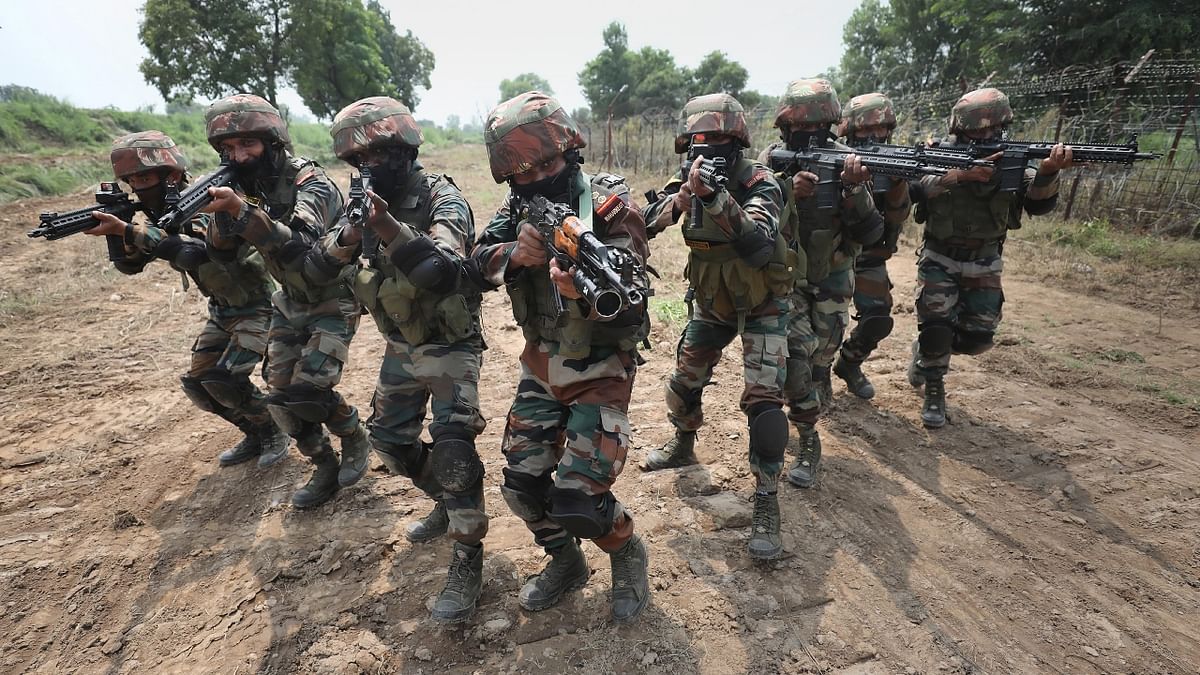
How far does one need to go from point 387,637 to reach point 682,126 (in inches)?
Answer: 124

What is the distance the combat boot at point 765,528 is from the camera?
326 cm

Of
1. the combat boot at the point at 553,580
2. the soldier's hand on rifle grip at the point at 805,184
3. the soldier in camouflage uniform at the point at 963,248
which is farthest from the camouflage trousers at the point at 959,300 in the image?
the combat boot at the point at 553,580

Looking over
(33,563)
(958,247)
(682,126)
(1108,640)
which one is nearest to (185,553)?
(33,563)

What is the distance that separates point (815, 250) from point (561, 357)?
7.76ft

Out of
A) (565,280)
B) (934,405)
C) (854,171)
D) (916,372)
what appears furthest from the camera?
(916,372)

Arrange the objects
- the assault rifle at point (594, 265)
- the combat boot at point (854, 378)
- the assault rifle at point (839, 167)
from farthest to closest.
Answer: the combat boot at point (854, 378) → the assault rifle at point (839, 167) → the assault rifle at point (594, 265)

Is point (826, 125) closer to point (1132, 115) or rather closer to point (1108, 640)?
point (1108, 640)

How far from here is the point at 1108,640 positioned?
278 centimetres

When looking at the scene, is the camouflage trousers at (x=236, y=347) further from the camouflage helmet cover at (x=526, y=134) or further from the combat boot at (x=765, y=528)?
the combat boot at (x=765, y=528)

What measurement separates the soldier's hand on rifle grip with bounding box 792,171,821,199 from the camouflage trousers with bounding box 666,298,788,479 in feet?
2.90

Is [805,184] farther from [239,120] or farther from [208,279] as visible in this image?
[208,279]

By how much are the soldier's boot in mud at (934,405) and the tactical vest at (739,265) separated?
220cm

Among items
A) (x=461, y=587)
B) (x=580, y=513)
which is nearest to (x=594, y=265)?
(x=580, y=513)

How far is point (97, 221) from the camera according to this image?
142 inches
